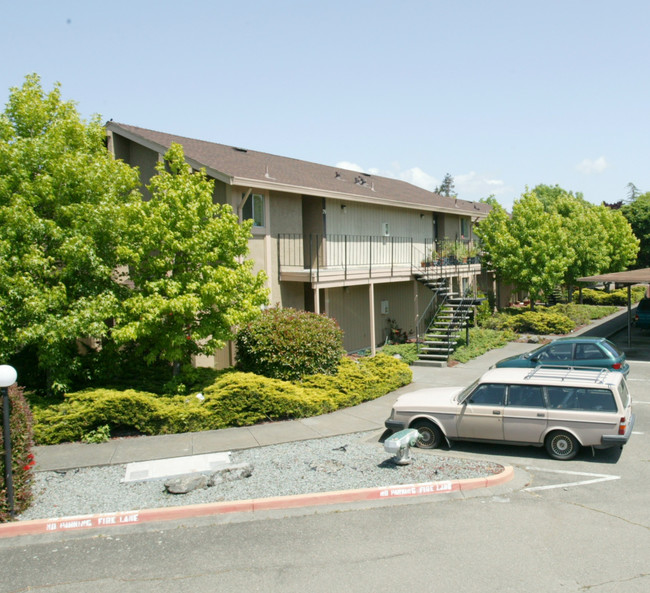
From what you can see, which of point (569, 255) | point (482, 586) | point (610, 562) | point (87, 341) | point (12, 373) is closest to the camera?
point (482, 586)

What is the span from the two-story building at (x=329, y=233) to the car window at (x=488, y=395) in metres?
→ 6.58

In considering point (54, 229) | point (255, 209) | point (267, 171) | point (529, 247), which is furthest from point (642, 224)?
point (54, 229)

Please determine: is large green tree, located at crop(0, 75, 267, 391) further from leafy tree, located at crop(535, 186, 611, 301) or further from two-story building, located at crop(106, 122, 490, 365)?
leafy tree, located at crop(535, 186, 611, 301)

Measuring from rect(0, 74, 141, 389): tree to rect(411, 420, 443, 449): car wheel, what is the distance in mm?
6538

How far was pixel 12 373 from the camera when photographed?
7812 millimetres

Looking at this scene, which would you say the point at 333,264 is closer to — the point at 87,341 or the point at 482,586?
the point at 87,341

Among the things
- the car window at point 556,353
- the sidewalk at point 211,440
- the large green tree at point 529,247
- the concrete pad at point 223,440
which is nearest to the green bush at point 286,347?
the sidewalk at point 211,440

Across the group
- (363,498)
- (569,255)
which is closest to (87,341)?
(363,498)

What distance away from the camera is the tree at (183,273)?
12.4 metres

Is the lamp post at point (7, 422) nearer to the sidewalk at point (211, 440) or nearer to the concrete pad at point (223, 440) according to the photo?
the sidewalk at point (211, 440)

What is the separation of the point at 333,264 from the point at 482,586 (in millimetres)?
14616

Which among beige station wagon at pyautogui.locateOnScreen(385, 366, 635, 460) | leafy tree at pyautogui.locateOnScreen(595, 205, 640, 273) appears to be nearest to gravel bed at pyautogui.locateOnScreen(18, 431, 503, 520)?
beige station wagon at pyautogui.locateOnScreen(385, 366, 635, 460)

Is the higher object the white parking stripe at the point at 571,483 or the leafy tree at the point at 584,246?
the leafy tree at the point at 584,246

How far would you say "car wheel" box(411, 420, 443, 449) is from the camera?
35.8 feet
